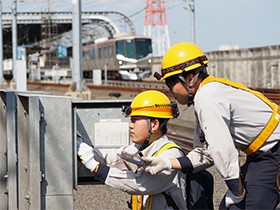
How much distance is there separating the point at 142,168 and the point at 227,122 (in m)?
0.59

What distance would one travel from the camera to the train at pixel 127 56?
5469 centimetres

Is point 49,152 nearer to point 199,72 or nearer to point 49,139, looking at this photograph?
point 49,139

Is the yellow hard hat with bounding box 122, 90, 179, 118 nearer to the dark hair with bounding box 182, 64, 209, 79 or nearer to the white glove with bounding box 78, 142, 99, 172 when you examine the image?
the dark hair with bounding box 182, 64, 209, 79

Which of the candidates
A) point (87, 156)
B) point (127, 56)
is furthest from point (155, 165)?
point (127, 56)

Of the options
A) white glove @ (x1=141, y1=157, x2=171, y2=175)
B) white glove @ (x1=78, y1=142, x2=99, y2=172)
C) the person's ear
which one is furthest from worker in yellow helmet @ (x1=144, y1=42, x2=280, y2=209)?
white glove @ (x1=78, y1=142, x2=99, y2=172)

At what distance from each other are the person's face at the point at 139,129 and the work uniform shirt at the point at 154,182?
0.08 m

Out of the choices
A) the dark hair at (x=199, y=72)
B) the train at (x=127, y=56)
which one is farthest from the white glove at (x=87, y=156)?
the train at (x=127, y=56)

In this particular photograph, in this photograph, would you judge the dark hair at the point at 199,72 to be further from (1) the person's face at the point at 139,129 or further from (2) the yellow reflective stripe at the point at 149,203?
(2) the yellow reflective stripe at the point at 149,203

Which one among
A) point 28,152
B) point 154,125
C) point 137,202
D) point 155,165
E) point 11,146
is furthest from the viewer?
point 11,146

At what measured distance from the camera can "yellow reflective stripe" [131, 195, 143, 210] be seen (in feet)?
15.5

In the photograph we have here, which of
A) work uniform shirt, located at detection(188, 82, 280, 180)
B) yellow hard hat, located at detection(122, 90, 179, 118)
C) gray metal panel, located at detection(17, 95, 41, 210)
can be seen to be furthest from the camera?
gray metal panel, located at detection(17, 95, 41, 210)

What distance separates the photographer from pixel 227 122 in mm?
4348

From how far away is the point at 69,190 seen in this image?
4992mm

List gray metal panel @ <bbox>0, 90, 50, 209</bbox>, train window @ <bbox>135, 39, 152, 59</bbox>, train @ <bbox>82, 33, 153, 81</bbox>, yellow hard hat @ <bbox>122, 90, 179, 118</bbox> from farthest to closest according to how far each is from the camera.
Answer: train window @ <bbox>135, 39, 152, 59</bbox> → train @ <bbox>82, 33, 153, 81</bbox> → gray metal panel @ <bbox>0, 90, 50, 209</bbox> → yellow hard hat @ <bbox>122, 90, 179, 118</bbox>
